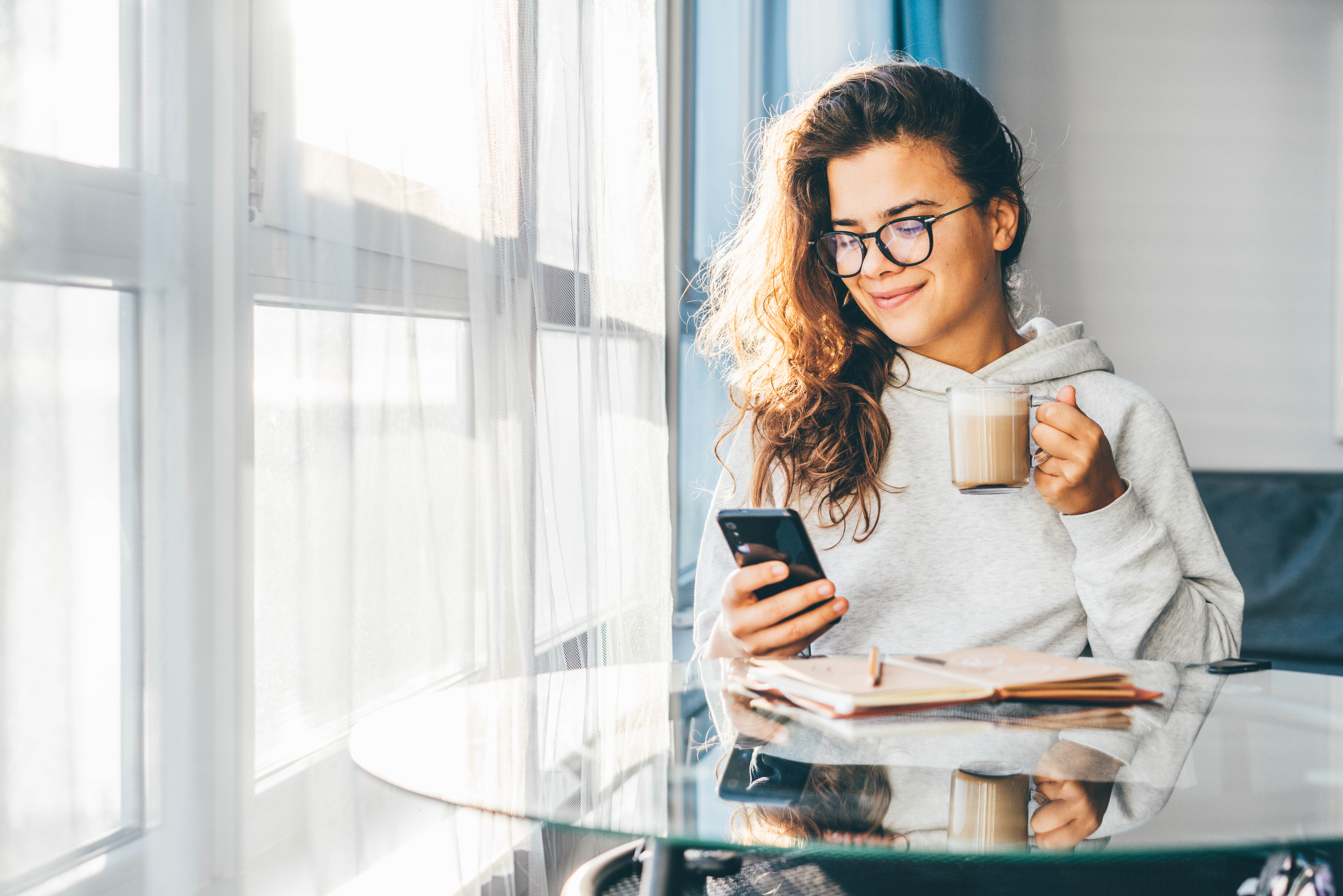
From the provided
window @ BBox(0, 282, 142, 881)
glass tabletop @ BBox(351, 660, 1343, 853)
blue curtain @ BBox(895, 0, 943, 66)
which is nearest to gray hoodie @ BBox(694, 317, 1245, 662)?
glass tabletop @ BBox(351, 660, 1343, 853)

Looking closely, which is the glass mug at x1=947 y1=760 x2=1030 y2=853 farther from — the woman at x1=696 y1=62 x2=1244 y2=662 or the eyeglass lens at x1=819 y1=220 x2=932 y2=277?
the eyeglass lens at x1=819 y1=220 x2=932 y2=277

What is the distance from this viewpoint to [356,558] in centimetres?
114

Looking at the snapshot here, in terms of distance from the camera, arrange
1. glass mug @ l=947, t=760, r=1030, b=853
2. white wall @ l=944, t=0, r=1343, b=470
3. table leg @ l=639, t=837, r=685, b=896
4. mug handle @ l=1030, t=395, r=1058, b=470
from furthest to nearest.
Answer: white wall @ l=944, t=0, r=1343, b=470 → mug handle @ l=1030, t=395, r=1058, b=470 → table leg @ l=639, t=837, r=685, b=896 → glass mug @ l=947, t=760, r=1030, b=853

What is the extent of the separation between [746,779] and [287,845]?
62cm

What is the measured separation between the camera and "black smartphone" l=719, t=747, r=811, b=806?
63cm

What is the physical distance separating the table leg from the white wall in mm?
2483

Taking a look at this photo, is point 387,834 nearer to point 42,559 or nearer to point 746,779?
point 42,559

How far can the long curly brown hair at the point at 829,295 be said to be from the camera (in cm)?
136

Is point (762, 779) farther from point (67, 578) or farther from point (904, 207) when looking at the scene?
point (904, 207)

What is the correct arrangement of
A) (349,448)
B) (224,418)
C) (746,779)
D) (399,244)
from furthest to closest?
(399,244), (349,448), (224,418), (746,779)

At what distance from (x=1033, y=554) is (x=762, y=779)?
779 millimetres

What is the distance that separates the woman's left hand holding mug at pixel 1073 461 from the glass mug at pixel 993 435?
0.8 inches

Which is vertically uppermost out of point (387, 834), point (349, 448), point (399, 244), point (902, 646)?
point (399, 244)

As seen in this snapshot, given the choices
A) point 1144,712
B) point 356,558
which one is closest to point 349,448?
point 356,558
